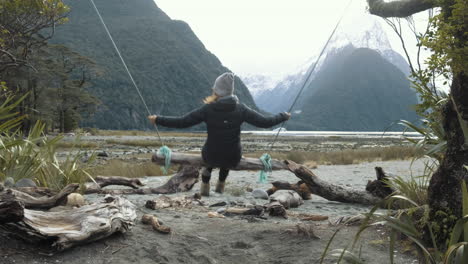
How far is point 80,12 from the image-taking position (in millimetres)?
154875

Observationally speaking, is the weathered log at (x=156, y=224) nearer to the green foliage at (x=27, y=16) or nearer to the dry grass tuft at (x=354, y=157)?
the green foliage at (x=27, y=16)

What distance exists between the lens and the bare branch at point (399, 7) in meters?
5.35

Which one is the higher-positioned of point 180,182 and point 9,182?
point 9,182

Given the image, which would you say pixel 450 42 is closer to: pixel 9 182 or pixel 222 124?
pixel 222 124

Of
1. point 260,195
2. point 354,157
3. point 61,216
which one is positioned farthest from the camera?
point 354,157

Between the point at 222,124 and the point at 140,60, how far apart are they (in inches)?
5471

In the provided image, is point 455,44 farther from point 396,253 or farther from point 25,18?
point 25,18

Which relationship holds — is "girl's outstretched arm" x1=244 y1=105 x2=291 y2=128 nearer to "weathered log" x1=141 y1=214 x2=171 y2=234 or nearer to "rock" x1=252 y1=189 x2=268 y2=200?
"rock" x1=252 y1=189 x2=268 y2=200

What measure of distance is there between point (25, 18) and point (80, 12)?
534 ft

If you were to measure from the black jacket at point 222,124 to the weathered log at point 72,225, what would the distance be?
2839 mm

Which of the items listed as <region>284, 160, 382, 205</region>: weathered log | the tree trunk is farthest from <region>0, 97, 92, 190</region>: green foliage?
the tree trunk

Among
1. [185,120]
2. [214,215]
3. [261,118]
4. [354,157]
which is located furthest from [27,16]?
[354,157]

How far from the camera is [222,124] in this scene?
21.2 feet

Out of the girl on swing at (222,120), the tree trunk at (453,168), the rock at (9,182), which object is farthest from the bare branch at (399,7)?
the rock at (9,182)
